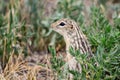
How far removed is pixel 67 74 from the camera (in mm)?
5266

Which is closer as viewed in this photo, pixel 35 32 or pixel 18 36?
pixel 18 36

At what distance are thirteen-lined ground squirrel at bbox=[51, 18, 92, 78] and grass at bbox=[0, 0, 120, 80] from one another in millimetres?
121

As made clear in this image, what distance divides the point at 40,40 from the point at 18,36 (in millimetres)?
578

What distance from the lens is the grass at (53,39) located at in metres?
5.14

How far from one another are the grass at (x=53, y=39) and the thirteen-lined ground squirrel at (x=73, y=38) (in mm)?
121

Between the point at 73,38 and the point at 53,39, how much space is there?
60.3 inches

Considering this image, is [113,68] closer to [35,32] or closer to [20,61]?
[20,61]

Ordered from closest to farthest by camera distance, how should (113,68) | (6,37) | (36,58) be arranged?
(113,68) → (6,37) → (36,58)

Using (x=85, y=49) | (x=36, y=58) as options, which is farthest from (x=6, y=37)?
(x=85, y=49)

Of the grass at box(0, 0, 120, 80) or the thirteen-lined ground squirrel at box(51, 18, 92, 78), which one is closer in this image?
the grass at box(0, 0, 120, 80)

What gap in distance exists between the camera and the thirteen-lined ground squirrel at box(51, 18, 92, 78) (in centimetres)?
562

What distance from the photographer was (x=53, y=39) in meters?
7.36

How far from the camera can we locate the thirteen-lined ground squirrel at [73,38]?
221 inches

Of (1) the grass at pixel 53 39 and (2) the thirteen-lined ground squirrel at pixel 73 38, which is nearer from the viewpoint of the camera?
(1) the grass at pixel 53 39
